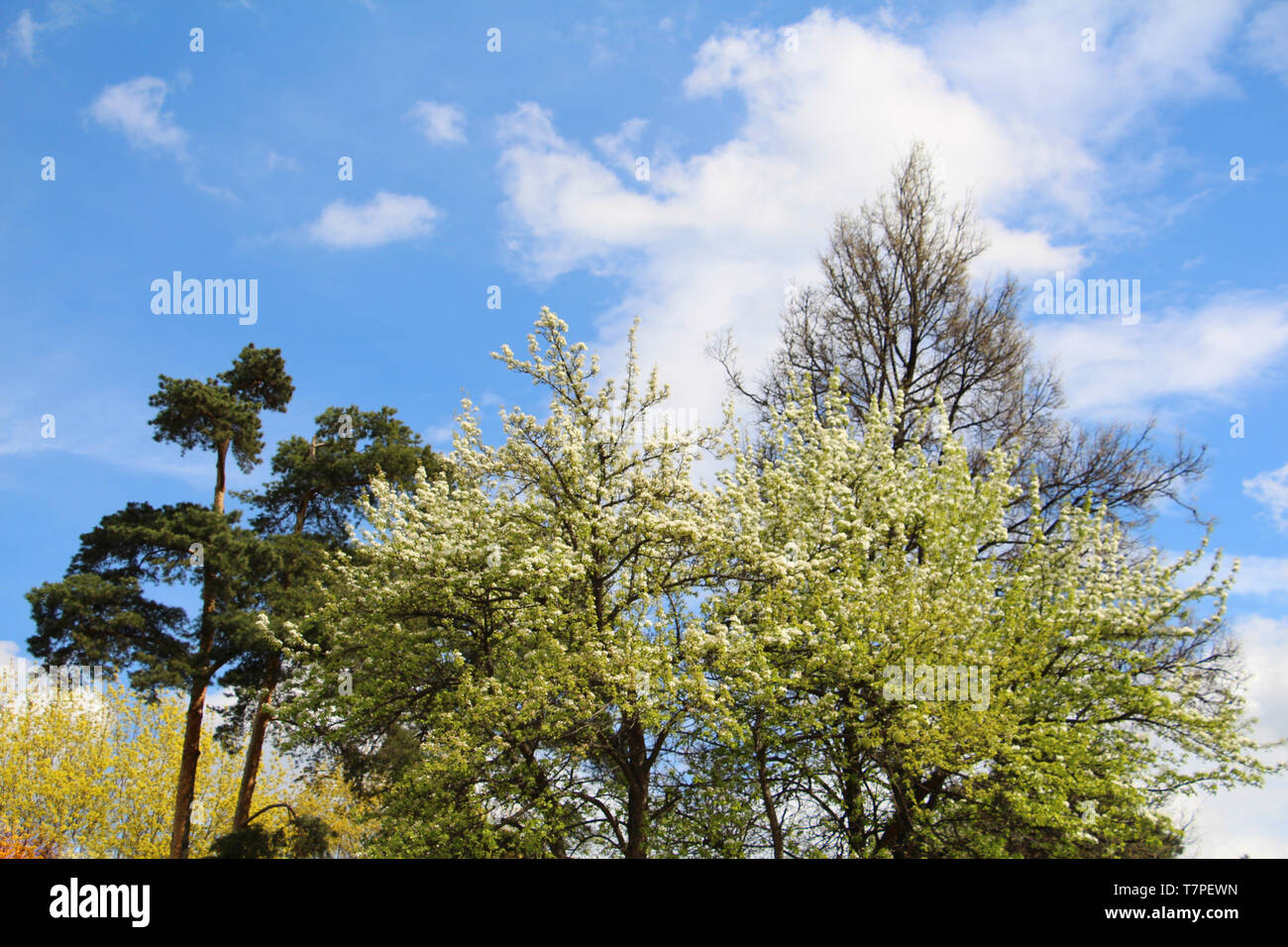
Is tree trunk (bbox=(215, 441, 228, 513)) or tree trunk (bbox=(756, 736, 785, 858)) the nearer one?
tree trunk (bbox=(756, 736, 785, 858))

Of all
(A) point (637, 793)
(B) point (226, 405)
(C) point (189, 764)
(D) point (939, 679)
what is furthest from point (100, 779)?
(D) point (939, 679)

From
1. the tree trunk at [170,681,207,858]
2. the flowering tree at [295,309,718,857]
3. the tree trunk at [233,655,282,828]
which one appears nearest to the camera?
the flowering tree at [295,309,718,857]

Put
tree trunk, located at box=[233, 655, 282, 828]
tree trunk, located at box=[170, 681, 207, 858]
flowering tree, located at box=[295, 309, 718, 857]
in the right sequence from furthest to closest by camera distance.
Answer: tree trunk, located at box=[233, 655, 282, 828] < tree trunk, located at box=[170, 681, 207, 858] < flowering tree, located at box=[295, 309, 718, 857]

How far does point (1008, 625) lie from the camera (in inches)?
690

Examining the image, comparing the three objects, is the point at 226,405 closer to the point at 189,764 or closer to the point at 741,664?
the point at 189,764

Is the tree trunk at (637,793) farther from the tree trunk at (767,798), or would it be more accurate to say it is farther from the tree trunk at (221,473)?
the tree trunk at (221,473)

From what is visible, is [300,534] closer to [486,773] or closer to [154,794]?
[154,794]

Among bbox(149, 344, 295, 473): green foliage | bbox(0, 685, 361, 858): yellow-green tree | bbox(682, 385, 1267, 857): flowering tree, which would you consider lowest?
bbox(0, 685, 361, 858): yellow-green tree

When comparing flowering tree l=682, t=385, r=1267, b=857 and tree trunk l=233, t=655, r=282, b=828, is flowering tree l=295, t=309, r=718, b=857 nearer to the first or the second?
flowering tree l=682, t=385, r=1267, b=857

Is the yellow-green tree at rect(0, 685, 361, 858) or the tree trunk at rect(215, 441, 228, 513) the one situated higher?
the tree trunk at rect(215, 441, 228, 513)

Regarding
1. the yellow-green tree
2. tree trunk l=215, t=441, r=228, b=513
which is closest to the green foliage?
tree trunk l=215, t=441, r=228, b=513

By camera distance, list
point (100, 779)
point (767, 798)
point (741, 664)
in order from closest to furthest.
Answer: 1. point (741, 664)
2. point (767, 798)
3. point (100, 779)
